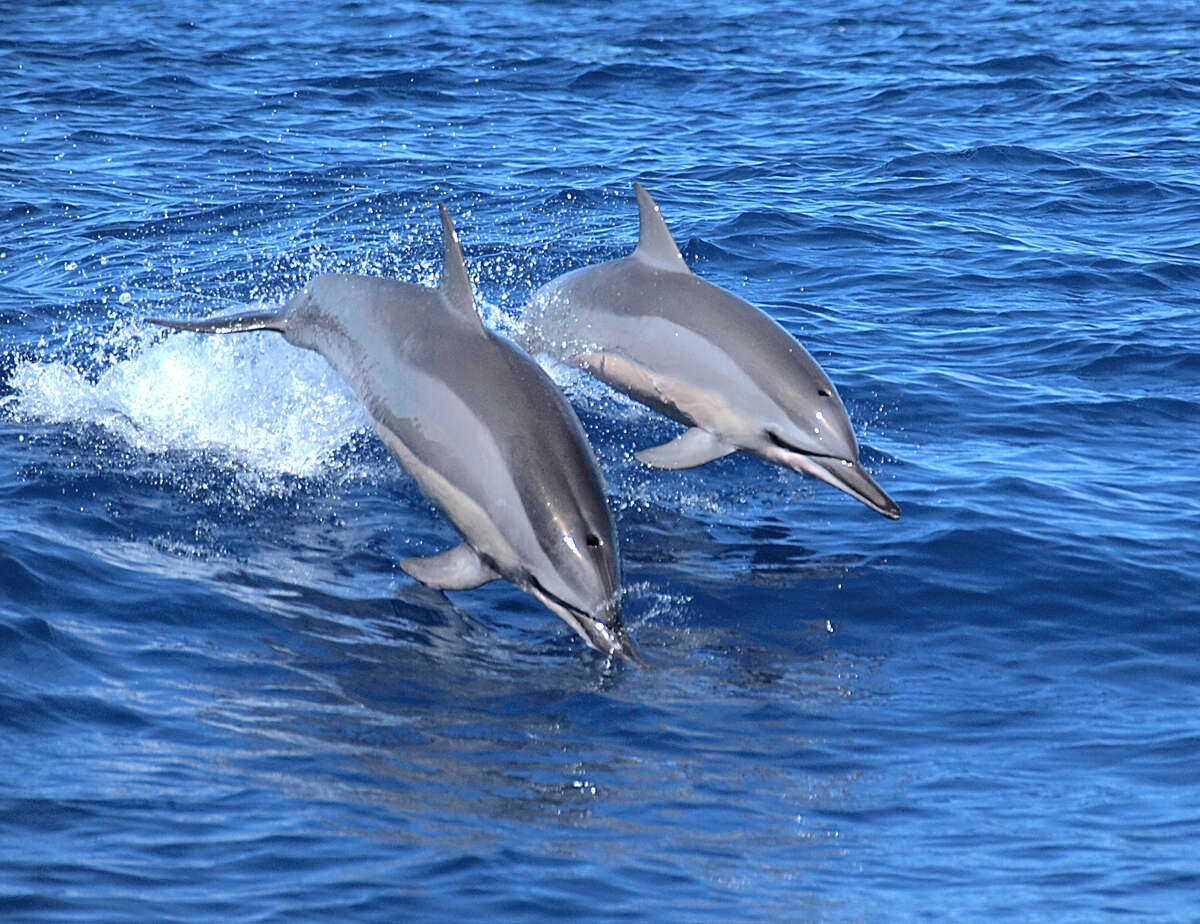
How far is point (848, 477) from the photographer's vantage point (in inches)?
361

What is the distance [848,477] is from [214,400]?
13.9 feet

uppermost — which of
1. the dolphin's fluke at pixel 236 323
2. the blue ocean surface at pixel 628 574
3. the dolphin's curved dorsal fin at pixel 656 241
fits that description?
the dolphin's curved dorsal fin at pixel 656 241

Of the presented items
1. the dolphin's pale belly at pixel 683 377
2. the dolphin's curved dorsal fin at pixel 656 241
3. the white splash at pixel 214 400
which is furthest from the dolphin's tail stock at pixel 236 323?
the dolphin's curved dorsal fin at pixel 656 241

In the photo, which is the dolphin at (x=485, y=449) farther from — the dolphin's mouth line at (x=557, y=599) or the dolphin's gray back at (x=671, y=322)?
the dolphin's gray back at (x=671, y=322)

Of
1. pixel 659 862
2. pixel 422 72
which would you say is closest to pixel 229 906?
pixel 659 862

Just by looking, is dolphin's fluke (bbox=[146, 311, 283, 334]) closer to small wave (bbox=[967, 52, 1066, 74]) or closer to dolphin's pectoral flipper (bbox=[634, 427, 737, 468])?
dolphin's pectoral flipper (bbox=[634, 427, 737, 468])

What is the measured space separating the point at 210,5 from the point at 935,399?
2211 cm

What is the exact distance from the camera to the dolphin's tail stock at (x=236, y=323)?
9.56m

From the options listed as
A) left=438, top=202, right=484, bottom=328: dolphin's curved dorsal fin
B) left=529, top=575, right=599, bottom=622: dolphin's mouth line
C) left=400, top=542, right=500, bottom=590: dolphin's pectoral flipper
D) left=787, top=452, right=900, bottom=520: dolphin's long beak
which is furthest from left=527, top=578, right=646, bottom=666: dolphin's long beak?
left=787, top=452, right=900, bottom=520: dolphin's long beak

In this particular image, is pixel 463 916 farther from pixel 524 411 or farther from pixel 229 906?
pixel 524 411

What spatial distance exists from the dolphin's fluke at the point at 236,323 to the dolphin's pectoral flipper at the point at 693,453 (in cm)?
226

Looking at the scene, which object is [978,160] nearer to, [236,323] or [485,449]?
[236,323]

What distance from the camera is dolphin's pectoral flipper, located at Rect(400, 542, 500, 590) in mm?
7633

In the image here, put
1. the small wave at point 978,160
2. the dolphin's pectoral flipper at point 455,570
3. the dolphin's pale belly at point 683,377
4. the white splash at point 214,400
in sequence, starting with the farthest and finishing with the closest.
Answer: the small wave at point 978,160
the white splash at point 214,400
the dolphin's pale belly at point 683,377
the dolphin's pectoral flipper at point 455,570
